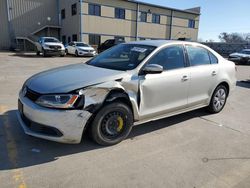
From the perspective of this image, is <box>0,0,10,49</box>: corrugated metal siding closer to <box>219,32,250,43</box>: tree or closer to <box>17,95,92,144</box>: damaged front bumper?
<box>17,95,92,144</box>: damaged front bumper

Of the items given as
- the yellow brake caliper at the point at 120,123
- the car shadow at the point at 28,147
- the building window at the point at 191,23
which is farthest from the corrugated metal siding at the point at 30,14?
the yellow brake caliper at the point at 120,123

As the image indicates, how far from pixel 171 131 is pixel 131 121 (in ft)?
3.13

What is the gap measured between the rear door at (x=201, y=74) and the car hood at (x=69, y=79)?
1676 millimetres

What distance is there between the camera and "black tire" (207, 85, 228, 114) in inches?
202

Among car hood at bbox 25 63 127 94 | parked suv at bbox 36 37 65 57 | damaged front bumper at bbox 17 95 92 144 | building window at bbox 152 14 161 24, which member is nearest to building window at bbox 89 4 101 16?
parked suv at bbox 36 37 65 57

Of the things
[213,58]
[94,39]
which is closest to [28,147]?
→ [213,58]

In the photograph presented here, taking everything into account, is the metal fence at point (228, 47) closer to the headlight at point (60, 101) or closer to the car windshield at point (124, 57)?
the car windshield at point (124, 57)

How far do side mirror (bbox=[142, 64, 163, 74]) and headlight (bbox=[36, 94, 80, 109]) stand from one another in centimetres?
121

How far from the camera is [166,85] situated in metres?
3.98

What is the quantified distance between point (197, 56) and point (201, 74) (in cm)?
39

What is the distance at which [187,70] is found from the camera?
434cm

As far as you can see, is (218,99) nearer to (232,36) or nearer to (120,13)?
(120,13)

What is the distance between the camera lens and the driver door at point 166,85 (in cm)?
376

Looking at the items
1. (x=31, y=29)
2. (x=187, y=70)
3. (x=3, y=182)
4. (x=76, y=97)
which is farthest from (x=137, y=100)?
(x=31, y=29)
